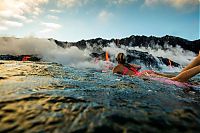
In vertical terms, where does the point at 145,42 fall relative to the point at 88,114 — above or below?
above

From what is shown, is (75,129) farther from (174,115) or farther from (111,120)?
(174,115)

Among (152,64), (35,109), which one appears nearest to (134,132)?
(35,109)

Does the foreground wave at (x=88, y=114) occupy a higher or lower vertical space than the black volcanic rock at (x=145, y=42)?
lower

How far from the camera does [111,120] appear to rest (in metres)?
3.15

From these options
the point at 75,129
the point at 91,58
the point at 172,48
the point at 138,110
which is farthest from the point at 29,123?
the point at 172,48

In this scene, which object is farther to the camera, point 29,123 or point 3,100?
point 3,100

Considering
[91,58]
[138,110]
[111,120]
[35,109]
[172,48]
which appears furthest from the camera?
[172,48]

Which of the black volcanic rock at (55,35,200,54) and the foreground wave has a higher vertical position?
the black volcanic rock at (55,35,200,54)

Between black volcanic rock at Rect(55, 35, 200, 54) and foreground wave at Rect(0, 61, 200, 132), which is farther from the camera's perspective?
black volcanic rock at Rect(55, 35, 200, 54)

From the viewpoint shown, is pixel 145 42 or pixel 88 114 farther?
pixel 145 42

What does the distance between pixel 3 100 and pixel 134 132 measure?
83.5 inches

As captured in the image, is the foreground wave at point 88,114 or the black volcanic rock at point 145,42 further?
the black volcanic rock at point 145,42

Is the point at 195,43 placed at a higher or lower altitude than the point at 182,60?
higher

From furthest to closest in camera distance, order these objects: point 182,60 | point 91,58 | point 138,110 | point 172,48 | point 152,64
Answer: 1. point 172,48
2. point 182,60
3. point 91,58
4. point 152,64
5. point 138,110
